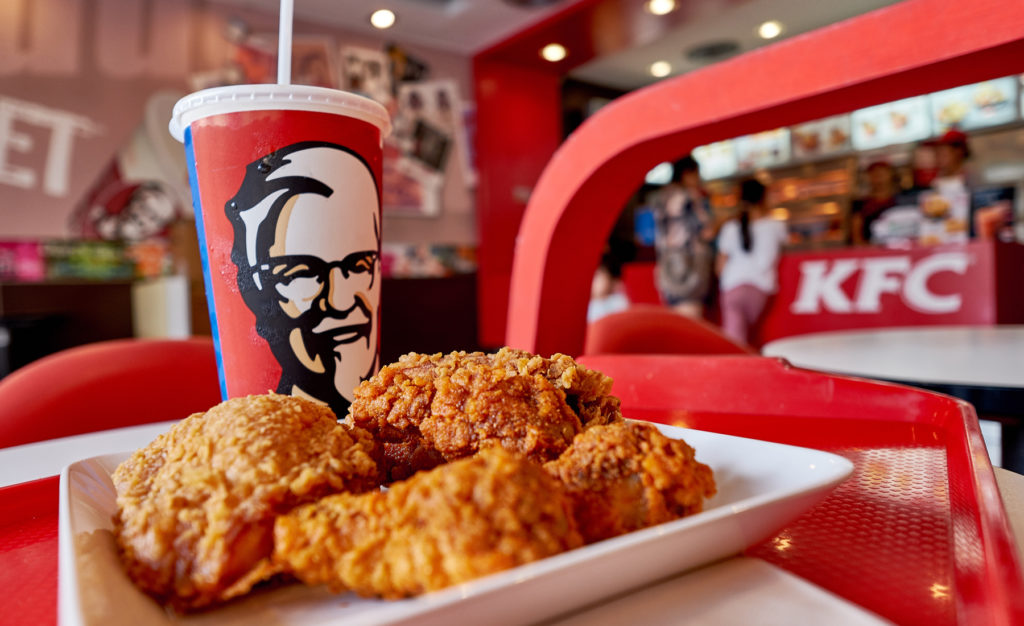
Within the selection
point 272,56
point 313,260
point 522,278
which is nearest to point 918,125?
point 272,56

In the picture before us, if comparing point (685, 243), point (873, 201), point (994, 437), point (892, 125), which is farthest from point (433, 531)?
point (892, 125)

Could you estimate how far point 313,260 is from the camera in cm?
74

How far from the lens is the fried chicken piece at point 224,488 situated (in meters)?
0.34

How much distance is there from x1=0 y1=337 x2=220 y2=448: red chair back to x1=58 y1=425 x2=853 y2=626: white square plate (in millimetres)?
811

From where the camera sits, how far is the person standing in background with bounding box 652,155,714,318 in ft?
17.1

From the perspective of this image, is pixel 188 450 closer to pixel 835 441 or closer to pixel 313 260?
pixel 313 260

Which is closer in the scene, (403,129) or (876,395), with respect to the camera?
(876,395)

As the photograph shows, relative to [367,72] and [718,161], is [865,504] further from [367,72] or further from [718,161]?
[718,161]

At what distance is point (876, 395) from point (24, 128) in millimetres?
5179

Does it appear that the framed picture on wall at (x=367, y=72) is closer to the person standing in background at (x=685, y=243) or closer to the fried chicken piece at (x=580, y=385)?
the person standing in background at (x=685, y=243)

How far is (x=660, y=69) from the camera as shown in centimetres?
745

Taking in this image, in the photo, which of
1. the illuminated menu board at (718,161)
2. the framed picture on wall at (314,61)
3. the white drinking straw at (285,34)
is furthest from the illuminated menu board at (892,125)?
the white drinking straw at (285,34)

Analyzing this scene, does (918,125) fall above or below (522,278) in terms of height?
above

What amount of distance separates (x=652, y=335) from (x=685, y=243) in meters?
3.62
